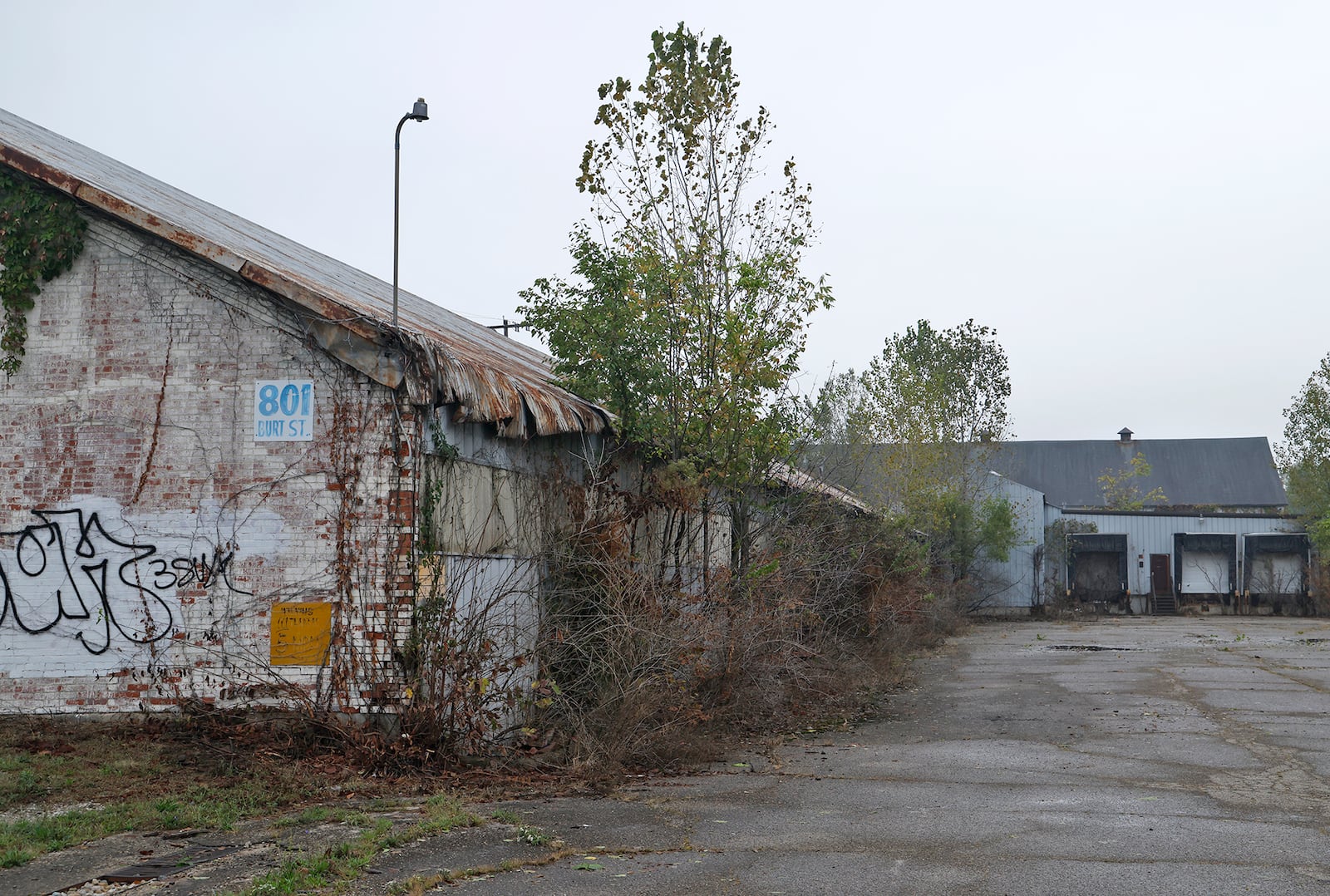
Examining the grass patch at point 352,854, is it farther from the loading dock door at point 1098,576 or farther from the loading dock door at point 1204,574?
the loading dock door at point 1204,574

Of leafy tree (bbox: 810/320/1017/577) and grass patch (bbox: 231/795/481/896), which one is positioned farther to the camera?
leafy tree (bbox: 810/320/1017/577)

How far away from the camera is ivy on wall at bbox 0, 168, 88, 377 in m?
10.1

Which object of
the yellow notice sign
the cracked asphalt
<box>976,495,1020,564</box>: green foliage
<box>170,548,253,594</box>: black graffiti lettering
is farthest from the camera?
<box>976,495,1020,564</box>: green foliage

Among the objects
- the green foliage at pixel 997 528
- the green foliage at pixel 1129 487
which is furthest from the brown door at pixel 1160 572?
the green foliage at pixel 1129 487

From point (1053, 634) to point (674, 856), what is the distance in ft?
89.7

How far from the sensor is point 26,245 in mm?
10133

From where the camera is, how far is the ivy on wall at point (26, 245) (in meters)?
10.1

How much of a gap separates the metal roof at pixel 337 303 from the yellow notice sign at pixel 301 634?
6.52ft

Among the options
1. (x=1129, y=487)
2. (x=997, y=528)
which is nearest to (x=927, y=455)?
(x=997, y=528)

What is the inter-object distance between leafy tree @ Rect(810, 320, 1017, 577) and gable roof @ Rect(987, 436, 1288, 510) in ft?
43.3

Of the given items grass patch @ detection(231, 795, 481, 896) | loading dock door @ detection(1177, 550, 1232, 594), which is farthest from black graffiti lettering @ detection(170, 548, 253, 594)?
loading dock door @ detection(1177, 550, 1232, 594)

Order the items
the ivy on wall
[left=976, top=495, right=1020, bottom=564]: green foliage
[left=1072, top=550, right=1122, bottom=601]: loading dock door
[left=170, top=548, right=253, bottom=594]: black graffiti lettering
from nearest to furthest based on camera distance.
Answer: [left=170, top=548, right=253, bottom=594]: black graffiti lettering
the ivy on wall
[left=976, top=495, right=1020, bottom=564]: green foliage
[left=1072, top=550, right=1122, bottom=601]: loading dock door

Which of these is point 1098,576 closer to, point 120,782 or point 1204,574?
point 1204,574

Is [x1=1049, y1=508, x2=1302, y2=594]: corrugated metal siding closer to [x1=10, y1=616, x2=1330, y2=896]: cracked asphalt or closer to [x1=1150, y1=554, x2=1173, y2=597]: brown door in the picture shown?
[x1=1150, y1=554, x2=1173, y2=597]: brown door
